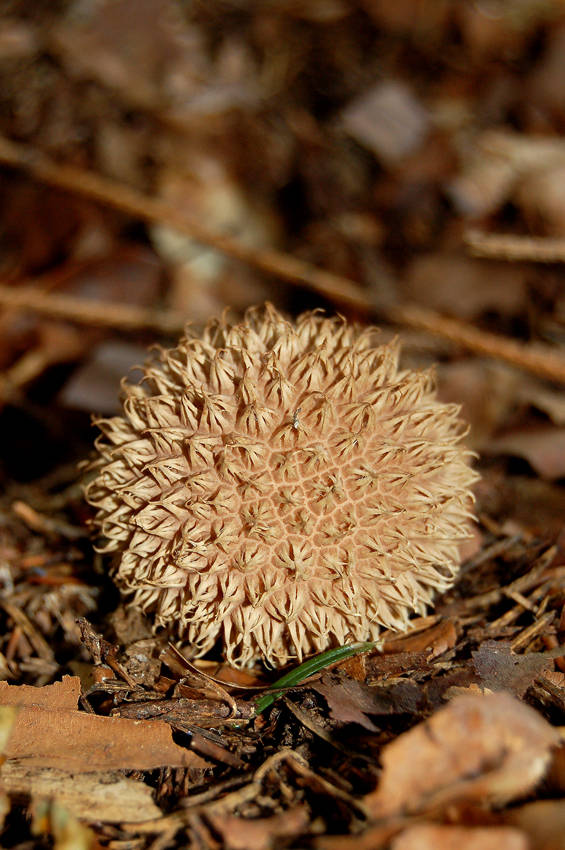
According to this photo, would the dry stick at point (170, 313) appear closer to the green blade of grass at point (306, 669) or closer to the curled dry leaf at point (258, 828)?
the green blade of grass at point (306, 669)

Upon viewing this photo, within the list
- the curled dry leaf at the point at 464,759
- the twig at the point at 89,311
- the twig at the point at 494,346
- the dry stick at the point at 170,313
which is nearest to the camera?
the curled dry leaf at the point at 464,759

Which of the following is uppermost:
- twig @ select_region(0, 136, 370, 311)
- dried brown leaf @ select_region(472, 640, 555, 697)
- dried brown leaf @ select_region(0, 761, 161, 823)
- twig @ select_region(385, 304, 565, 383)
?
twig @ select_region(385, 304, 565, 383)

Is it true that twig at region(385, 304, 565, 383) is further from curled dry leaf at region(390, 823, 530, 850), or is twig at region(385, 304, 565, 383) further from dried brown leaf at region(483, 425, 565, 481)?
curled dry leaf at region(390, 823, 530, 850)

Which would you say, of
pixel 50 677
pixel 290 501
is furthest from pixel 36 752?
pixel 290 501

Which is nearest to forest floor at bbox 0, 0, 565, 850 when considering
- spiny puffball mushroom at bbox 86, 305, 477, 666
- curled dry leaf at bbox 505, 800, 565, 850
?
curled dry leaf at bbox 505, 800, 565, 850

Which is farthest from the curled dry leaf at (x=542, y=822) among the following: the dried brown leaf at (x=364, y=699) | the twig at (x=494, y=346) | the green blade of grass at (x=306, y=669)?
the twig at (x=494, y=346)

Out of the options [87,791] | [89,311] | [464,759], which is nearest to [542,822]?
[464,759]
